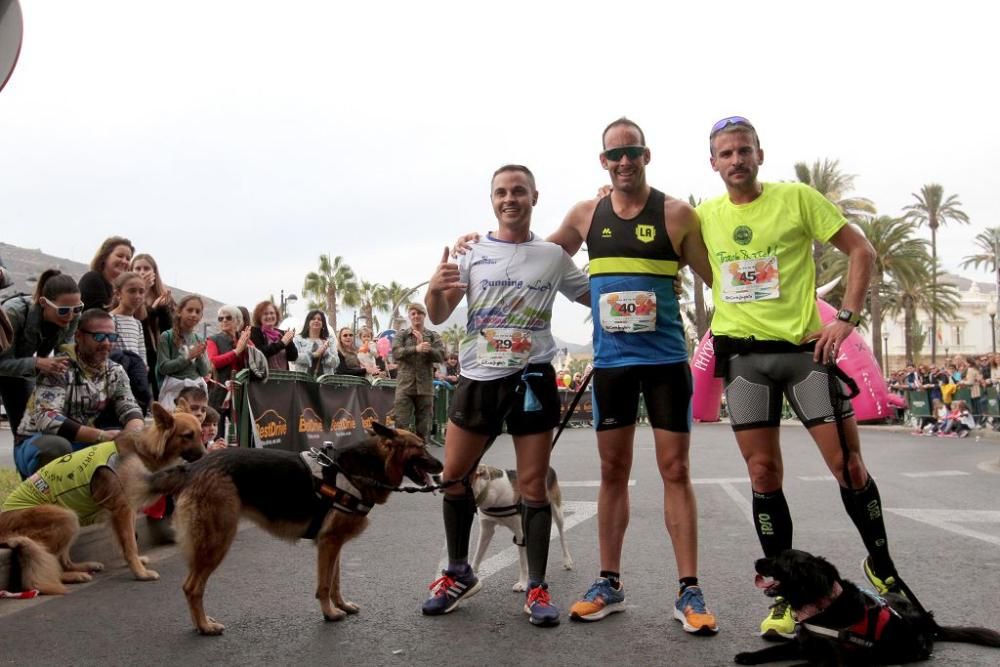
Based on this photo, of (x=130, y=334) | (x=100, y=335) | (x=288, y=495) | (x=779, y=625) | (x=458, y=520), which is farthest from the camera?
(x=130, y=334)

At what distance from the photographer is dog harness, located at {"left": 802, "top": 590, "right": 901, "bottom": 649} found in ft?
11.2

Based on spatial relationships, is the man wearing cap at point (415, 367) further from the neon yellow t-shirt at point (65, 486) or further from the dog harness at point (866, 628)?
the dog harness at point (866, 628)

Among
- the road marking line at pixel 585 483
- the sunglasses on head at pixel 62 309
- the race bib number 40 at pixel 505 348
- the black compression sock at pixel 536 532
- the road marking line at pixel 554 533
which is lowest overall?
the road marking line at pixel 585 483

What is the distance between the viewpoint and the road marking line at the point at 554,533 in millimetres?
5711

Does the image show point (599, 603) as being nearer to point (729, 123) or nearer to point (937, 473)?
point (729, 123)

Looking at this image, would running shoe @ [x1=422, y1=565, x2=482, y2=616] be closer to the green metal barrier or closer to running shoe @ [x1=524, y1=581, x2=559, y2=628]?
running shoe @ [x1=524, y1=581, x2=559, y2=628]

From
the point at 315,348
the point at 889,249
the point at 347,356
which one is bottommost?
the point at 347,356

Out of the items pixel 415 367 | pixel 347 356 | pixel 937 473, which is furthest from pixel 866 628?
pixel 347 356

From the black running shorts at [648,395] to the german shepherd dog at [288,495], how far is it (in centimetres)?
102

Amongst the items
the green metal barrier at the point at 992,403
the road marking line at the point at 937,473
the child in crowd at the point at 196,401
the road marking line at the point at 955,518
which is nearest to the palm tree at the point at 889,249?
the green metal barrier at the point at 992,403

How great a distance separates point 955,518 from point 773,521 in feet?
14.4

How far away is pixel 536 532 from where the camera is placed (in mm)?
4617

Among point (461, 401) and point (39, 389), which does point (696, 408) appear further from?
A: point (39, 389)

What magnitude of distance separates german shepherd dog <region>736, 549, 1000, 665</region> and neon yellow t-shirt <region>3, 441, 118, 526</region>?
393 centimetres
